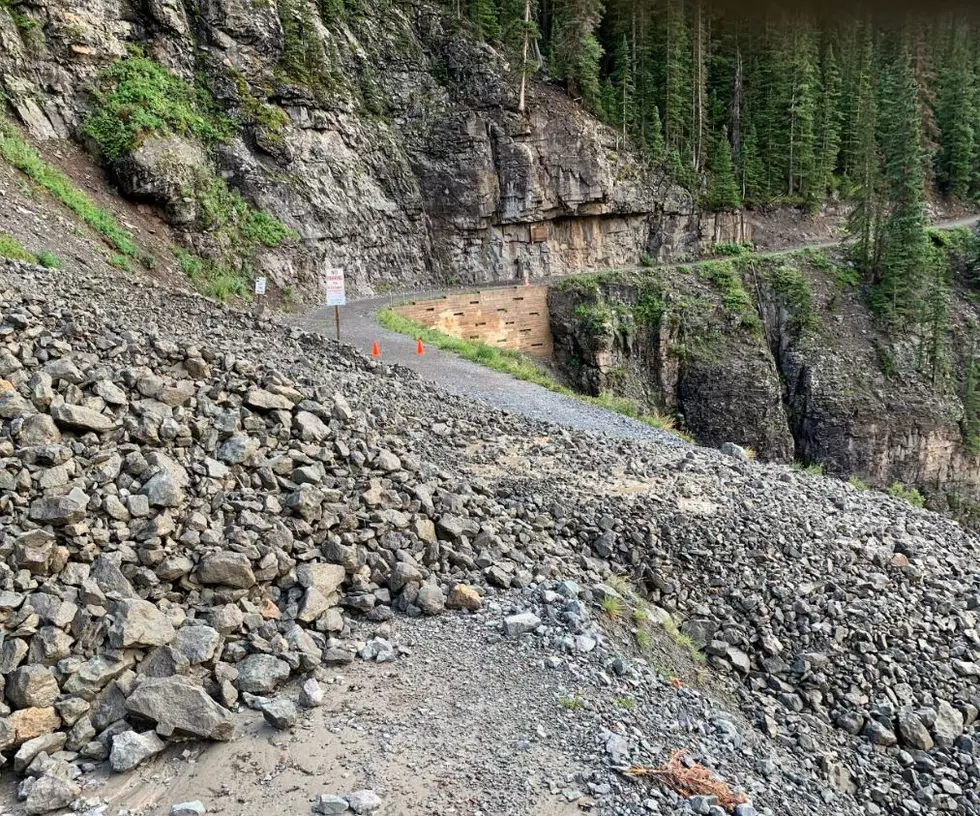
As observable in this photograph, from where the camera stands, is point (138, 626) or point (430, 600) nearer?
point (138, 626)

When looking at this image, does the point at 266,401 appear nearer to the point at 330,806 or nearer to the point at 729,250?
the point at 330,806

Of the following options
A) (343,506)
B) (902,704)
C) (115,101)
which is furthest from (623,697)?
(115,101)

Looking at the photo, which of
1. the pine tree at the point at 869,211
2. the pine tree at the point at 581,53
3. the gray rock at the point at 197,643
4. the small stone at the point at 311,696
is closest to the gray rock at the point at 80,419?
the gray rock at the point at 197,643

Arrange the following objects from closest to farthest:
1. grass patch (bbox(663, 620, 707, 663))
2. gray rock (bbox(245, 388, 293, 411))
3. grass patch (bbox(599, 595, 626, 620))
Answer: grass patch (bbox(599, 595, 626, 620))
grass patch (bbox(663, 620, 707, 663))
gray rock (bbox(245, 388, 293, 411))

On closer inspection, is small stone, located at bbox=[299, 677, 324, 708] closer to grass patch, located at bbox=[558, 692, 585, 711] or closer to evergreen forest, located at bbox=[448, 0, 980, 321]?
grass patch, located at bbox=[558, 692, 585, 711]

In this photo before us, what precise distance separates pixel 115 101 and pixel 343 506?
810 inches

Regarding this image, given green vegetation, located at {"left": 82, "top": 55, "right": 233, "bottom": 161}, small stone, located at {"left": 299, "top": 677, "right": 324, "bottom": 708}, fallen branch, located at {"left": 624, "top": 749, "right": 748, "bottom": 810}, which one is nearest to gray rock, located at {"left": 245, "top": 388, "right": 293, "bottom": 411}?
small stone, located at {"left": 299, "top": 677, "right": 324, "bottom": 708}

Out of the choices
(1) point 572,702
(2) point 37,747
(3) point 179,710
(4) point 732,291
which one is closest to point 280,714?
(3) point 179,710

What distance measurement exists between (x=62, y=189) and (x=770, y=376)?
25611mm

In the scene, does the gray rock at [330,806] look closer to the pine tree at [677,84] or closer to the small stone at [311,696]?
the small stone at [311,696]

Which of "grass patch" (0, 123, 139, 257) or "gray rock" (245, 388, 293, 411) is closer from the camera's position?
"gray rock" (245, 388, 293, 411)

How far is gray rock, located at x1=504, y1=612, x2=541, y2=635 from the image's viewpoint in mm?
5184

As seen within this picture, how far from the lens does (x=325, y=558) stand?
548cm

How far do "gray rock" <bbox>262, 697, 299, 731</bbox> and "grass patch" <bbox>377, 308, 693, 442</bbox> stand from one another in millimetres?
10085
